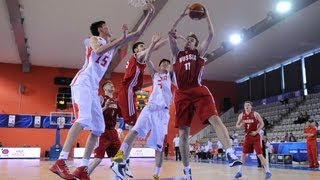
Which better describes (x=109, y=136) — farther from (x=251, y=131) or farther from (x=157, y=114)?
(x=251, y=131)

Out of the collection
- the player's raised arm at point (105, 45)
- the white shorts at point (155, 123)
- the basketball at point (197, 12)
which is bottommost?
the white shorts at point (155, 123)

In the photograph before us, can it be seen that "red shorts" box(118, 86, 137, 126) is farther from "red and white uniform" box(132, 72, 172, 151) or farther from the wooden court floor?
the wooden court floor

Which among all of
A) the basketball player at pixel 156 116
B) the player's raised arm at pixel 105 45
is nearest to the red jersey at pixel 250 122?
the basketball player at pixel 156 116

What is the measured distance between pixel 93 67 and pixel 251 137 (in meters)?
4.70

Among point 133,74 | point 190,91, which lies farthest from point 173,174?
point 190,91

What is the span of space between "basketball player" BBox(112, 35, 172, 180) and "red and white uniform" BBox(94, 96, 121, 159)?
56 centimetres

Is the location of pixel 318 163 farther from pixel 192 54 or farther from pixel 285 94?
pixel 285 94

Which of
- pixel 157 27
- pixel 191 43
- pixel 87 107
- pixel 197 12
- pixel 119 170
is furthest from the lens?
pixel 157 27

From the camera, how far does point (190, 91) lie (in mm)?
4344

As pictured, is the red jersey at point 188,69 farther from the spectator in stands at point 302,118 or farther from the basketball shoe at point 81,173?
the spectator in stands at point 302,118

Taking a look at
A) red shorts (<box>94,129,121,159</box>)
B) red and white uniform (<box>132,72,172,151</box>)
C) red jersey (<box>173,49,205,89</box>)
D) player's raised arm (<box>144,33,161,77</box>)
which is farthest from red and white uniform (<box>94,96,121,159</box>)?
red jersey (<box>173,49,205,89</box>)

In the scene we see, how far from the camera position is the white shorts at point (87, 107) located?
3.53 meters

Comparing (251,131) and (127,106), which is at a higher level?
(127,106)

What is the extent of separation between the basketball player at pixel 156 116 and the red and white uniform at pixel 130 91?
208mm
